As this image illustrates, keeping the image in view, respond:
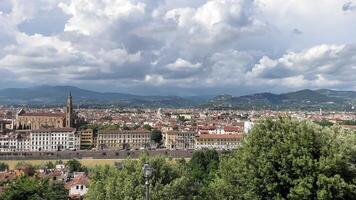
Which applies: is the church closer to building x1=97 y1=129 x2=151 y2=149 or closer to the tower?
the tower

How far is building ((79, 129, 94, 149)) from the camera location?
86.4m

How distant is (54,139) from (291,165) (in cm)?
7441

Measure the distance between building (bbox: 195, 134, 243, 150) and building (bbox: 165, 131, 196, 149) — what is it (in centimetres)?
186

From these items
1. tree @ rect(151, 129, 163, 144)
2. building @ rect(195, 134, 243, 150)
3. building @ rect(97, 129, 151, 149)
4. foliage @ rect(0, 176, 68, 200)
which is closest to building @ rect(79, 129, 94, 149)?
building @ rect(97, 129, 151, 149)

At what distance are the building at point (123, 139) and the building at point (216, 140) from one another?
314 inches

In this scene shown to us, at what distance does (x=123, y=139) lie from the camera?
3420 inches

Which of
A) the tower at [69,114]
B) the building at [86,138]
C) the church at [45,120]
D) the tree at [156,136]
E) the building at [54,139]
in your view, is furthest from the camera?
the church at [45,120]

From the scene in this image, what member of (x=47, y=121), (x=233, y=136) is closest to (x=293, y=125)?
(x=233, y=136)

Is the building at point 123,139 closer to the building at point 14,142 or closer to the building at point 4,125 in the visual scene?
the building at point 14,142

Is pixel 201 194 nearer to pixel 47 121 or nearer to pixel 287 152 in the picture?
pixel 287 152

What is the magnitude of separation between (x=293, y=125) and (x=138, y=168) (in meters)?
3.96

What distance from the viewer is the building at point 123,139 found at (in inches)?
3361

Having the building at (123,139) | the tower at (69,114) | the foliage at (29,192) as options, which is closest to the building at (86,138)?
the building at (123,139)

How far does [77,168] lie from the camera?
5288 centimetres
